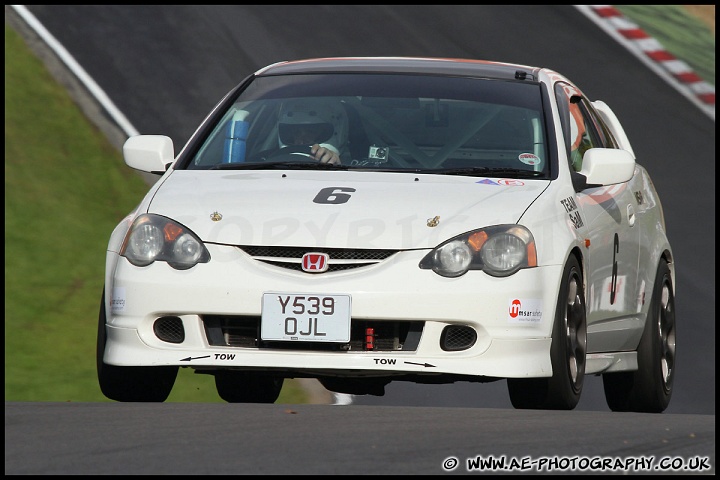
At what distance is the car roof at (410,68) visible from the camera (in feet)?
26.9

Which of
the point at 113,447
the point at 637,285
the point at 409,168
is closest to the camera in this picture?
the point at 113,447

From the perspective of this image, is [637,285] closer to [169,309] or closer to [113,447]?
[169,309]

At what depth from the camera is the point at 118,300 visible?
6867 millimetres

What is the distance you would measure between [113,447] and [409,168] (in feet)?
8.59

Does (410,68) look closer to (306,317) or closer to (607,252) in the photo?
(607,252)

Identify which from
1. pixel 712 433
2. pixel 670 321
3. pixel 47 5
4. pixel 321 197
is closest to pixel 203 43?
pixel 47 5

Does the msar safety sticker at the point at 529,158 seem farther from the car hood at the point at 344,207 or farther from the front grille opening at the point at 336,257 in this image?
the front grille opening at the point at 336,257

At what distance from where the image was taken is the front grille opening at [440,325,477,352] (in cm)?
666

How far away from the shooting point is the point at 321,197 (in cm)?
Answer: 688

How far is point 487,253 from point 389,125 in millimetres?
1357

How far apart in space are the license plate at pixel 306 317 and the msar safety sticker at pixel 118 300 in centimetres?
68

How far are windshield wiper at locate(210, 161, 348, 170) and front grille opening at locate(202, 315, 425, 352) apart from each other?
101 cm

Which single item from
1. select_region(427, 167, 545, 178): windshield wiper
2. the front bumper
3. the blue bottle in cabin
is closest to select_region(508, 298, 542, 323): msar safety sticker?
the front bumper

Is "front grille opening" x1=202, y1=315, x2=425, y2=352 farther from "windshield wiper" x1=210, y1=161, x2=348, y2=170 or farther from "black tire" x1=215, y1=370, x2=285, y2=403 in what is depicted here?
"black tire" x1=215, y1=370, x2=285, y2=403
